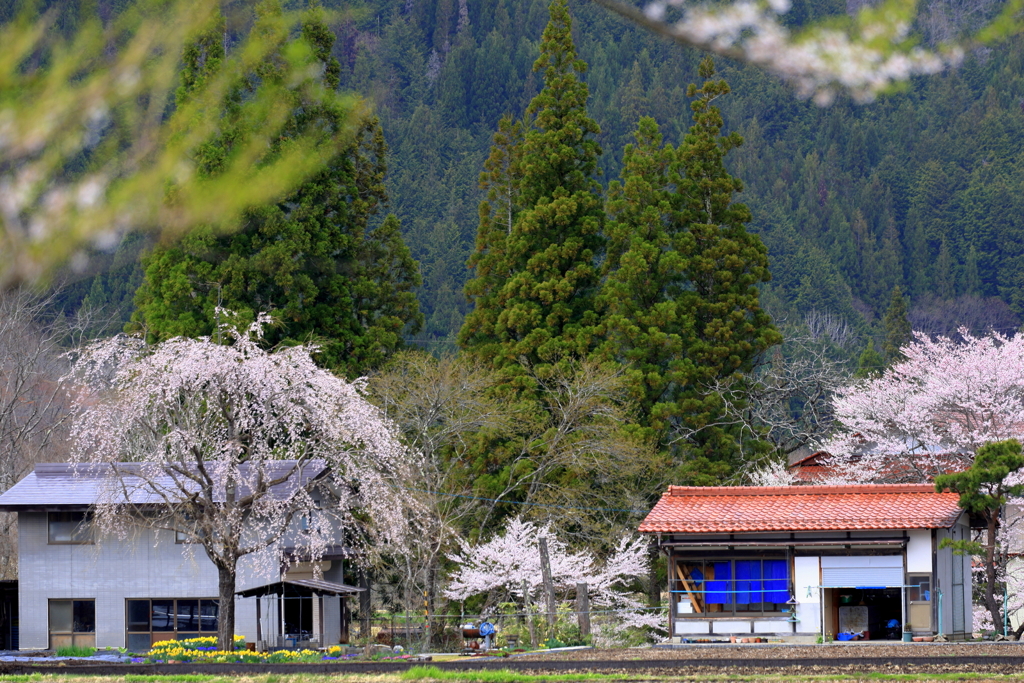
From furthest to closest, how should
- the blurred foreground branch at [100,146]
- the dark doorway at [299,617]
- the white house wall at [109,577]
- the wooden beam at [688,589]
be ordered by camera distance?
the dark doorway at [299,617] < the white house wall at [109,577] < the wooden beam at [688,589] < the blurred foreground branch at [100,146]

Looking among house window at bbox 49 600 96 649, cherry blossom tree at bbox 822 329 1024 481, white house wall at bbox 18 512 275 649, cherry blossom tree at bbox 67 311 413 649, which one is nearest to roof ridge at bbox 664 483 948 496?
cherry blossom tree at bbox 822 329 1024 481

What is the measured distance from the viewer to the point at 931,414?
33750mm

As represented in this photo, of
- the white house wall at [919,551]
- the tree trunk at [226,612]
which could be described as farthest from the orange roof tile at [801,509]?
the tree trunk at [226,612]

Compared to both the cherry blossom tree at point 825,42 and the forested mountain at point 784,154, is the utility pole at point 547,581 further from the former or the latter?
the forested mountain at point 784,154

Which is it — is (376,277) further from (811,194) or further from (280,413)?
(811,194)

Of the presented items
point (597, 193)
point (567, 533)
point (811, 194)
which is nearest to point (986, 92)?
point (811, 194)

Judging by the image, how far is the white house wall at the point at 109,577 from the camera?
29.7 metres

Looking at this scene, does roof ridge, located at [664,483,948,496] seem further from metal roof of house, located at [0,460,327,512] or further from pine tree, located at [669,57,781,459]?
metal roof of house, located at [0,460,327,512]

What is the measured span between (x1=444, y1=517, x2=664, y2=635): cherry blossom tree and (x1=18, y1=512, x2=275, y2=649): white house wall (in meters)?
4.93

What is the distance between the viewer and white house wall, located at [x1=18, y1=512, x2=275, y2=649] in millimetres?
29734

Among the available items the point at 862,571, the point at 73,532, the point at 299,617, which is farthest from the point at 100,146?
A: the point at 73,532

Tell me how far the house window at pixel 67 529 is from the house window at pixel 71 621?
1.41 metres

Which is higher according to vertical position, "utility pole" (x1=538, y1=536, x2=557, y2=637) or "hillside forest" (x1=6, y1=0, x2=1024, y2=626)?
"hillside forest" (x1=6, y1=0, x2=1024, y2=626)

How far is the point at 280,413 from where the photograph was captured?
84.5 feet
